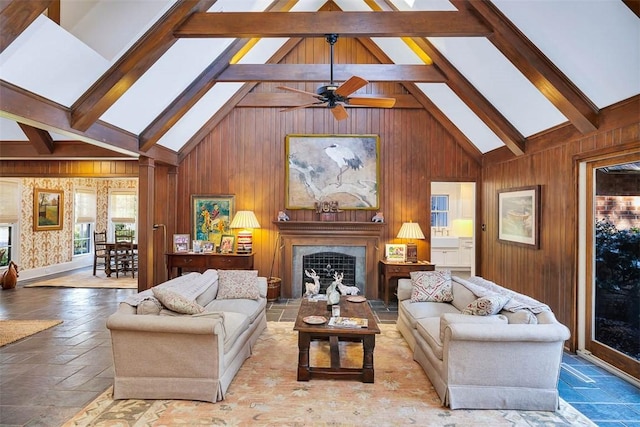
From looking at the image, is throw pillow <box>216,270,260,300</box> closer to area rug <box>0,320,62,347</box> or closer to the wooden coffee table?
the wooden coffee table

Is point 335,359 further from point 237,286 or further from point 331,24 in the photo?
point 331,24

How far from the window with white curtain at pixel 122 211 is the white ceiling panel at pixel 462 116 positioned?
342 inches

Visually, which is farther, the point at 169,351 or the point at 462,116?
the point at 462,116

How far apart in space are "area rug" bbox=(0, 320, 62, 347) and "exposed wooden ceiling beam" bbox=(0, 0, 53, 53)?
3357 mm

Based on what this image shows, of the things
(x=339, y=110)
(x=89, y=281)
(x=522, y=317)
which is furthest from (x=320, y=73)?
(x=89, y=281)

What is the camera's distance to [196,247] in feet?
20.6

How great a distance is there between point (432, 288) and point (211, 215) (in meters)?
4.19

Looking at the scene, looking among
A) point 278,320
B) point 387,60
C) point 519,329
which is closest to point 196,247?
point 278,320

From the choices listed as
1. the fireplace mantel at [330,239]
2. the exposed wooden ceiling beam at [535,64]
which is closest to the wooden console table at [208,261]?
the fireplace mantel at [330,239]

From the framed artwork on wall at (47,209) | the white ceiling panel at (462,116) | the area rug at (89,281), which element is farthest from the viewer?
the framed artwork on wall at (47,209)

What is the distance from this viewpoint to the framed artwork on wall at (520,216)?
4656 millimetres

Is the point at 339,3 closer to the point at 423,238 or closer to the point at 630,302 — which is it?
the point at 423,238

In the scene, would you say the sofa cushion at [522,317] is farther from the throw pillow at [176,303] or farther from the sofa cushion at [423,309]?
the throw pillow at [176,303]

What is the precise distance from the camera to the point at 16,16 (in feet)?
8.08
